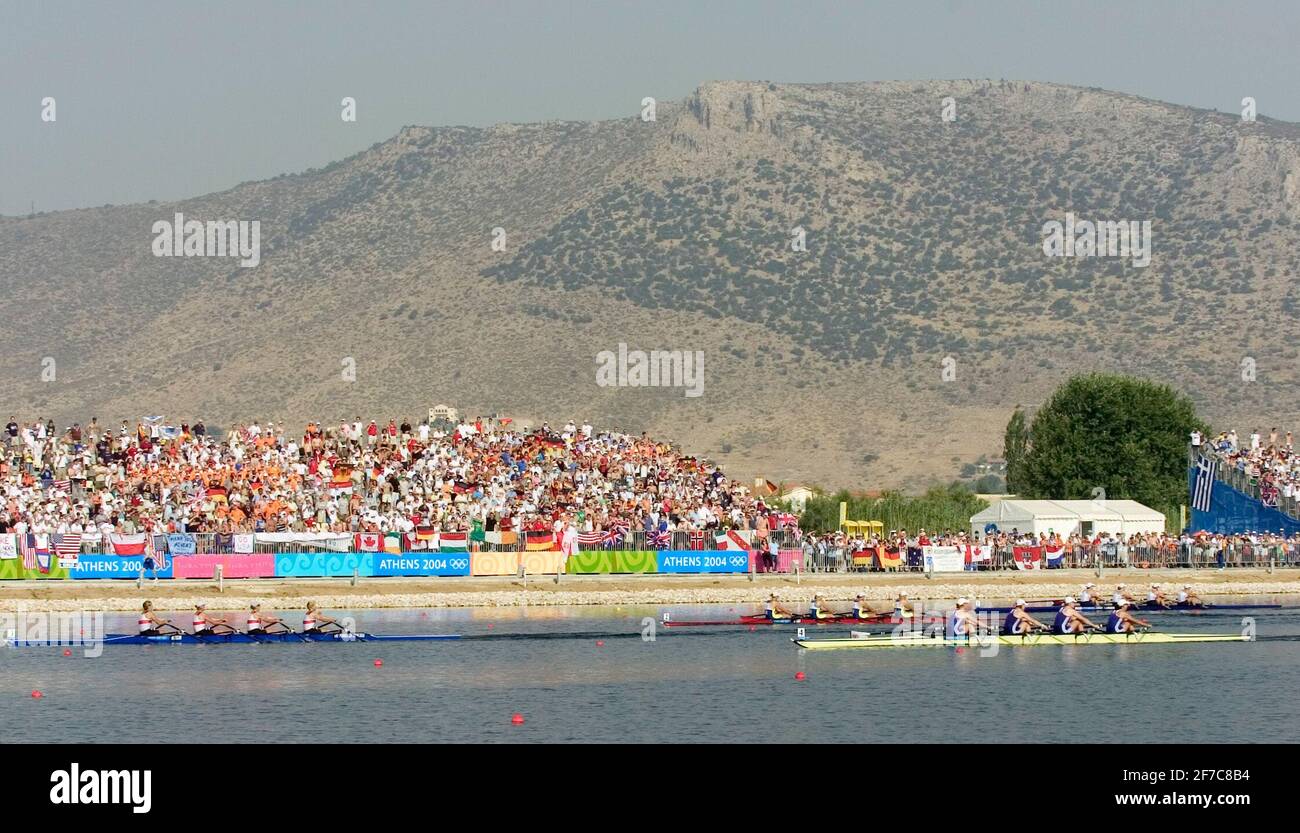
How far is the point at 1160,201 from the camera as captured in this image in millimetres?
171750

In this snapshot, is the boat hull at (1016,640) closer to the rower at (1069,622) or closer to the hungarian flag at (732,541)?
the rower at (1069,622)

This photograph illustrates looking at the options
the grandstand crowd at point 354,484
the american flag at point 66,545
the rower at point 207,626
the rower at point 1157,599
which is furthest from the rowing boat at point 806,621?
the american flag at point 66,545

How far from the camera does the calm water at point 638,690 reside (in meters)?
39.3

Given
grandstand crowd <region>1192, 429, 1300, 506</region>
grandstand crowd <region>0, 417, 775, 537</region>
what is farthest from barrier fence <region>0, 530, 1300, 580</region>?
grandstand crowd <region>1192, 429, 1300, 506</region>

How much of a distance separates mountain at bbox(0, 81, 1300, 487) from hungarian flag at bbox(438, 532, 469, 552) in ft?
240

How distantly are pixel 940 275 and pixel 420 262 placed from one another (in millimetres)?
48609

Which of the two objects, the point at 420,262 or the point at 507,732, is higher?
the point at 420,262

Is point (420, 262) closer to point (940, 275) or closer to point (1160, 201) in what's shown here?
point (940, 275)

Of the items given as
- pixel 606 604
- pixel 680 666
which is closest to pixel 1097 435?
pixel 606 604

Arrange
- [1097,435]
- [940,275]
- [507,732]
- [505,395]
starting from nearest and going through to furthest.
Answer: [507,732] < [1097,435] < [505,395] < [940,275]

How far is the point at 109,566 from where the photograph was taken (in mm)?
58906

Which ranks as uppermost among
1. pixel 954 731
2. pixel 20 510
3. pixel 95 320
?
pixel 95 320

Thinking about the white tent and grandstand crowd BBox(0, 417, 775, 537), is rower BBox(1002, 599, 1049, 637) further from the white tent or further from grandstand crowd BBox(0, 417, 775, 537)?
the white tent

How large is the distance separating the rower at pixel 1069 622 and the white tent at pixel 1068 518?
1953cm
